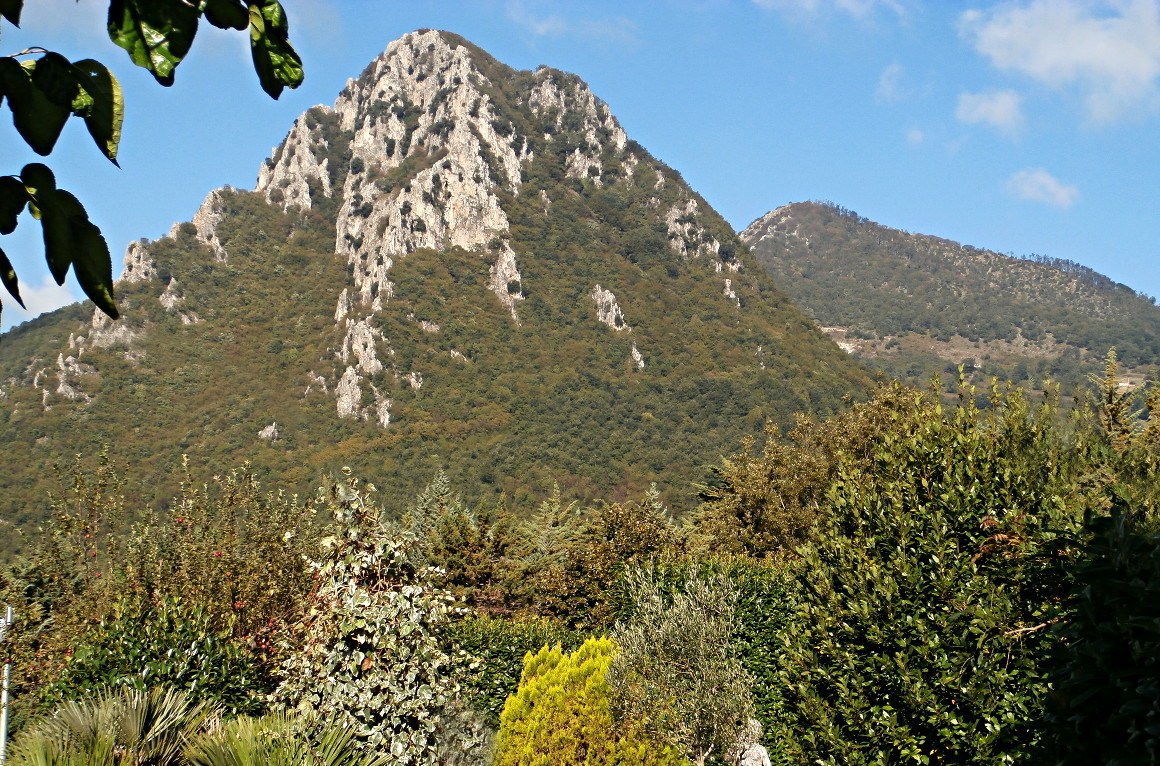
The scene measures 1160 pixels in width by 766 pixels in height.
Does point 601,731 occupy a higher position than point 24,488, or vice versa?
point 24,488

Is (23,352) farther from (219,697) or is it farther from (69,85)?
(69,85)

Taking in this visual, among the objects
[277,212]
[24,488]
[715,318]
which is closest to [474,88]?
[277,212]

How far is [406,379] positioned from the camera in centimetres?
10862

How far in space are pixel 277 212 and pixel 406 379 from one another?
59.1m

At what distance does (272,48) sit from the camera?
161 cm

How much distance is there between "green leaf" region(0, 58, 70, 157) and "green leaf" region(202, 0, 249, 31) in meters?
0.27

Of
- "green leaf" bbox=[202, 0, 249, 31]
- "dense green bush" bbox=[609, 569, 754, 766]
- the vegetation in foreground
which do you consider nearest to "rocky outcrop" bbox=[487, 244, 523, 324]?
the vegetation in foreground

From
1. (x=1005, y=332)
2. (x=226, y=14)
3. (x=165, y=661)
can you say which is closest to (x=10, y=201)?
(x=226, y=14)

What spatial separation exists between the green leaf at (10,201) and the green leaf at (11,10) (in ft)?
0.84

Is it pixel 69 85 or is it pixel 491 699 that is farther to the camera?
pixel 491 699

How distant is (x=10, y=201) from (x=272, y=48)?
0.51 m

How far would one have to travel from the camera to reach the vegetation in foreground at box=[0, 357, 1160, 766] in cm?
660

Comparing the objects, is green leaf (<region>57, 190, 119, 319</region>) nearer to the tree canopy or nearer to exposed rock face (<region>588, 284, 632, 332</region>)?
the tree canopy

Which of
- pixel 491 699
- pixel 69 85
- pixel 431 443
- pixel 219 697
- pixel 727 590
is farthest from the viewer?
pixel 431 443
